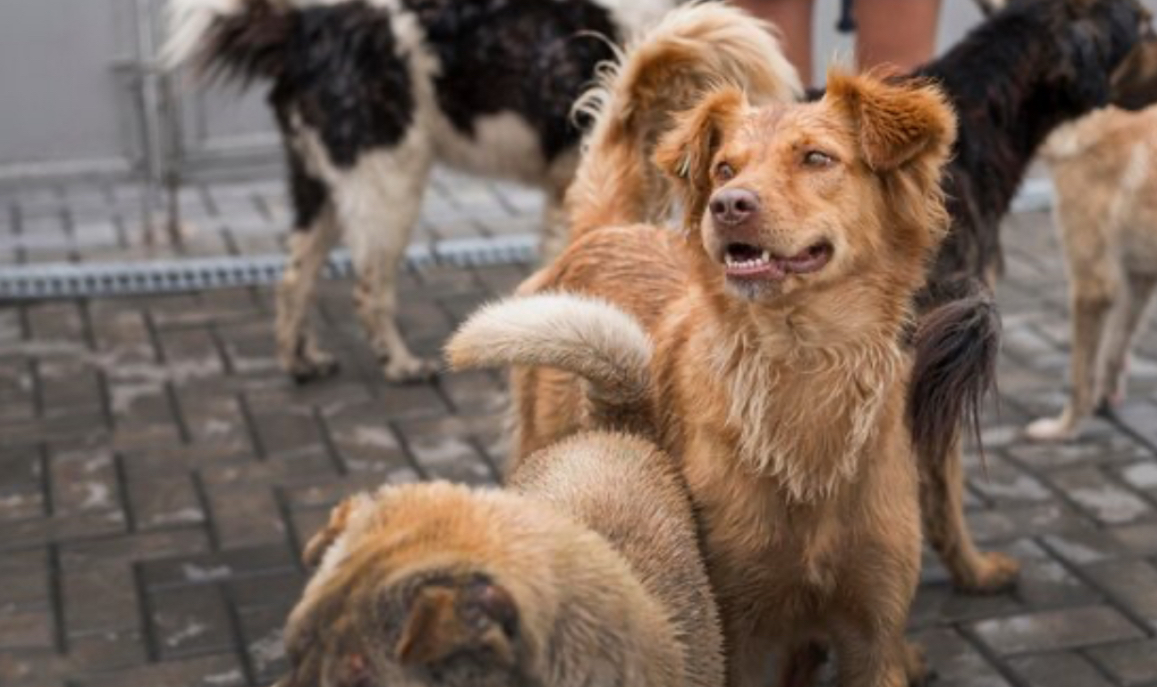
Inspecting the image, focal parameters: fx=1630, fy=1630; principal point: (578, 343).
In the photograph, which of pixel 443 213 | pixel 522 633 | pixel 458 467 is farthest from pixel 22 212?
pixel 522 633

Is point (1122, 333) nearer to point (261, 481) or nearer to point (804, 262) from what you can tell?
point (261, 481)

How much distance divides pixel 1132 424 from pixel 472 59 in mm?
2544

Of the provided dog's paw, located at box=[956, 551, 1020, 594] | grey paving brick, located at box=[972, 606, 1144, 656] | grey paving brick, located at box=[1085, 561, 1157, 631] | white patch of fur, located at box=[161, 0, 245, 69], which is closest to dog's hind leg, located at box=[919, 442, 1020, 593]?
dog's paw, located at box=[956, 551, 1020, 594]

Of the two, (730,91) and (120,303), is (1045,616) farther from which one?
(120,303)

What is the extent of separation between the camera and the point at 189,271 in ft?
22.7

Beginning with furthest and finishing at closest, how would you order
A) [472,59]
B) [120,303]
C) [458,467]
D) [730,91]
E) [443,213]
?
1. [443,213]
2. [120,303]
3. [472,59]
4. [458,467]
5. [730,91]

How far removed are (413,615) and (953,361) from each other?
142cm

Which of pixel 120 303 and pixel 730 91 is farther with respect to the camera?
pixel 120 303

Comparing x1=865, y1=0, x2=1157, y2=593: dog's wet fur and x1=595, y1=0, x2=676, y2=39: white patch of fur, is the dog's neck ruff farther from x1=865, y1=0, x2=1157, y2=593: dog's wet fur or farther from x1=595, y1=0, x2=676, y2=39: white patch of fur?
x1=595, y1=0, x2=676, y2=39: white patch of fur

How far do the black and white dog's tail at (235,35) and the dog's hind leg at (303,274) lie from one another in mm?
352

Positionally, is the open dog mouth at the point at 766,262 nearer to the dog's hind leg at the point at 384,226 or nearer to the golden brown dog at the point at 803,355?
the golden brown dog at the point at 803,355

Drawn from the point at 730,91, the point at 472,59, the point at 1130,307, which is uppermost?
the point at 730,91

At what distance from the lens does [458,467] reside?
5121mm

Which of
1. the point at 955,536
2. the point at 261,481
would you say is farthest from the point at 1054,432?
the point at 261,481
